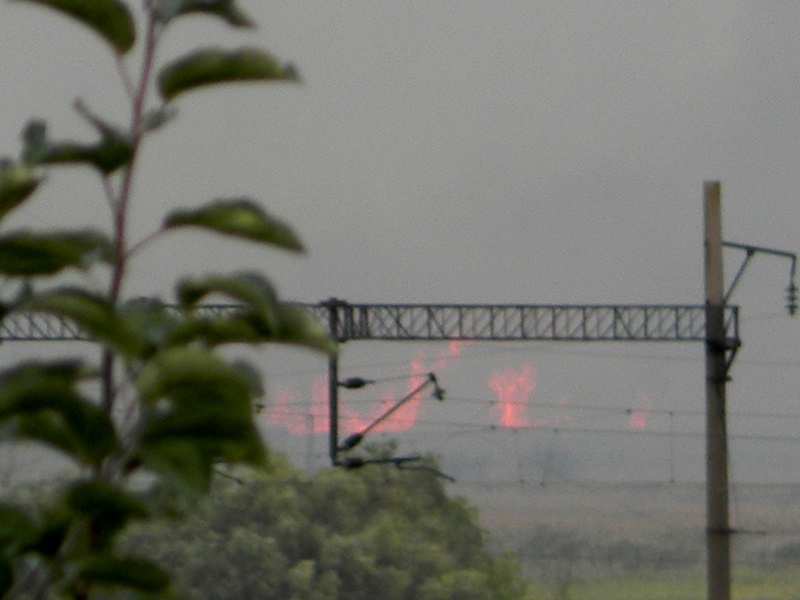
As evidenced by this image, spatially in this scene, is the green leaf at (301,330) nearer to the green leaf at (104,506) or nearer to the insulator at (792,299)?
the green leaf at (104,506)

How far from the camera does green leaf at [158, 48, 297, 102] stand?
6.33ft

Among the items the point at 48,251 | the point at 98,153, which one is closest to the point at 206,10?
the point at 98,153

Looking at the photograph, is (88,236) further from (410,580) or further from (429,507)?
(429,507)

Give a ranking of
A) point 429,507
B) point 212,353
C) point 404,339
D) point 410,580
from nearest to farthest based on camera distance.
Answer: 1. point 212,353
2. point 404,339
3. point 410,580
4. point 429,507

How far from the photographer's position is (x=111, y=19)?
1.89 m

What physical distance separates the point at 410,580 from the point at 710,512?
41.8 m

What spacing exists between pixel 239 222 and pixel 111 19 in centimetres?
27

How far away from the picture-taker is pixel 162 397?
69.3 inches

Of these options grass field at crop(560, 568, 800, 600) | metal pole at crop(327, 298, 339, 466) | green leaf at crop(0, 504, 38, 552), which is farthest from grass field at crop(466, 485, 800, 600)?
green leaf at crop(0, 504, 38, 552)

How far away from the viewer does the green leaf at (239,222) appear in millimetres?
1856

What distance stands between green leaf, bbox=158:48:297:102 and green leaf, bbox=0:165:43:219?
0.63 feet

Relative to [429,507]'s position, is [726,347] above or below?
above

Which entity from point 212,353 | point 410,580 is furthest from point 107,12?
point 410,580

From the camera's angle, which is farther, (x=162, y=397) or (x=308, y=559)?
(x=308, y=559)
